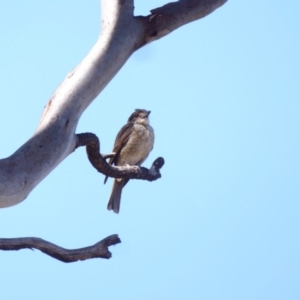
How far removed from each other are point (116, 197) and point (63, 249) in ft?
12.6

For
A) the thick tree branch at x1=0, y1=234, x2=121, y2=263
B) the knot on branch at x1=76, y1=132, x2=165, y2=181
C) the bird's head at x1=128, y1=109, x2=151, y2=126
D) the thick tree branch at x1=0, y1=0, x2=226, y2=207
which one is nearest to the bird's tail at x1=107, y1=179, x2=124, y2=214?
the bird's head at x1=128, y1=109, x2=151, y2=126

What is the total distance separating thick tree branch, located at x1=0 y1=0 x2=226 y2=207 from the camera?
394 centimetres

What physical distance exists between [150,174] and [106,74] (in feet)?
3.98

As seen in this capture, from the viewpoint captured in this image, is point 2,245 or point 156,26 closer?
point 2,245

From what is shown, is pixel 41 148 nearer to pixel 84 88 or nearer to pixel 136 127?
pixel 84 88

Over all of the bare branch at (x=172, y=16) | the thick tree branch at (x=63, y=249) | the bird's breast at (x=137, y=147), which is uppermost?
the bird's breast at (x=137, y=147)

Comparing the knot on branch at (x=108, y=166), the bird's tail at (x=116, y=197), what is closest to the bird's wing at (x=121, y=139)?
the bird's tail at (x=116, y=197)

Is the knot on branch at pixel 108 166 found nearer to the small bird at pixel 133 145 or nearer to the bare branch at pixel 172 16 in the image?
the bare branch at pixel 172 16

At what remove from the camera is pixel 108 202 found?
848 centimetres

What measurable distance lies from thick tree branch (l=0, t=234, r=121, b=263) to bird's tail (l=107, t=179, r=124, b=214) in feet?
11.7

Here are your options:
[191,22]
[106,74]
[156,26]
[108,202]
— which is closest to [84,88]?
[106,74]

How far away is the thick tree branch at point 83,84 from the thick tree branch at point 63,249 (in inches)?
24.6

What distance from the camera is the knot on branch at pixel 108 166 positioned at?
4.71 m

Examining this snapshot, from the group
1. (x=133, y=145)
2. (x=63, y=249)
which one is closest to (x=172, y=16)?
(x=63, y=249)
